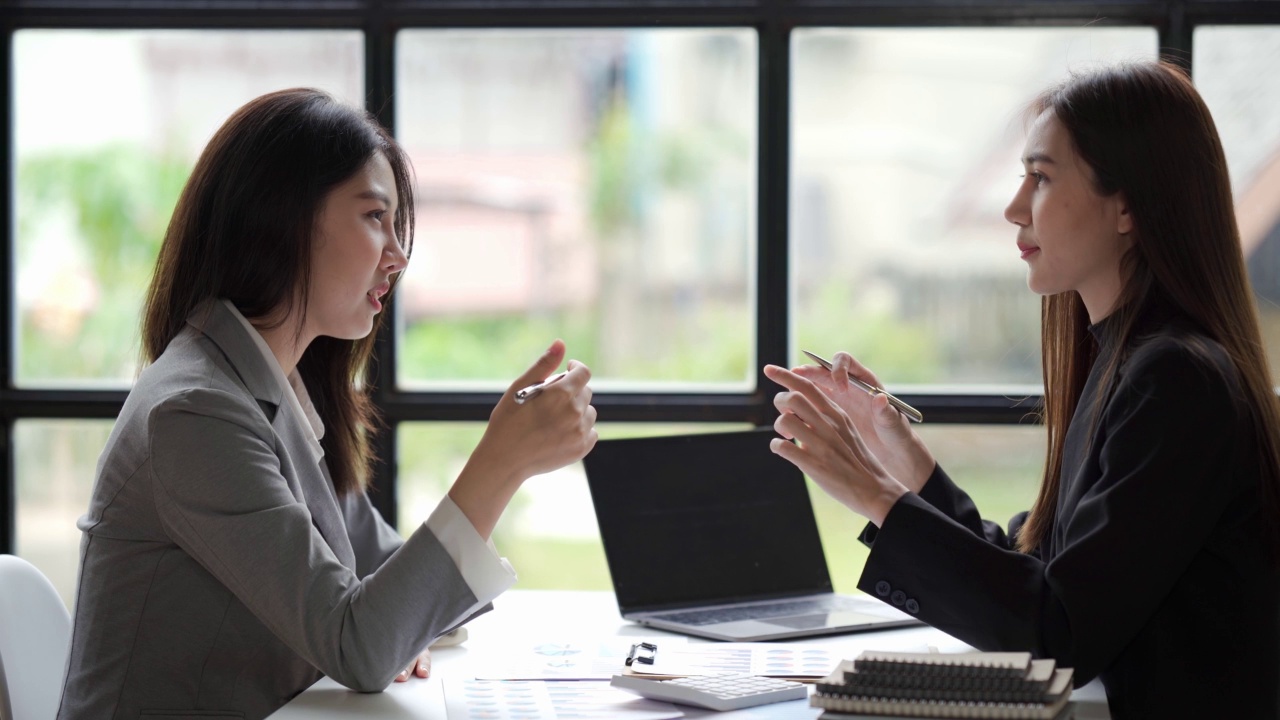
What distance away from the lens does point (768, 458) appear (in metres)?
2.05

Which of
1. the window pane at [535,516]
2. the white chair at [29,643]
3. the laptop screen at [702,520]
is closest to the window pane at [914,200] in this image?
the window pane at [535,516]

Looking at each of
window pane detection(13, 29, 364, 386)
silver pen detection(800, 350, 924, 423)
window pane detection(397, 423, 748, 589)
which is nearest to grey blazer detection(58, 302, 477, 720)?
silver pen detection(800, 350, 924, 423)

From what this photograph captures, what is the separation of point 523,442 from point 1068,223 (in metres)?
0.81

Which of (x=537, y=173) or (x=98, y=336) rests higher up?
(x=537, y=173)

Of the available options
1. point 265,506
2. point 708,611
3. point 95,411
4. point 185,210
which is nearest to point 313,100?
point 185,210

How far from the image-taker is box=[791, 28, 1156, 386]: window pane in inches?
109

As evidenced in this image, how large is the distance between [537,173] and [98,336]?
3.85 ft

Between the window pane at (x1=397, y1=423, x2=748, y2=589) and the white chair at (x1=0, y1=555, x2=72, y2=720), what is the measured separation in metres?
1.14

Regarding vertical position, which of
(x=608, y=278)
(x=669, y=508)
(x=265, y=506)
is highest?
(x=608, y=278)

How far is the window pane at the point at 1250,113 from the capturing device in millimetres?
2705

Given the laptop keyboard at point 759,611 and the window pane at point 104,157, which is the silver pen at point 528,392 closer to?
the laptop keyboard at point 759,611

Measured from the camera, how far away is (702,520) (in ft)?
6.51

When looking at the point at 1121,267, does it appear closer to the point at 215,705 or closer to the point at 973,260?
the point at 973,260

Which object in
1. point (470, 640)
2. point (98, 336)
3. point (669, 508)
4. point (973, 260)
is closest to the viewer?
point (470, 640)
